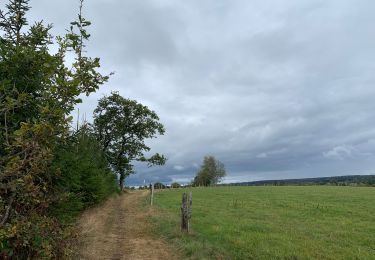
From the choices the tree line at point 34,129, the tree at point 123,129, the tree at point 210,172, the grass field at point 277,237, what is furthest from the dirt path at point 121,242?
the tree at point 210,172

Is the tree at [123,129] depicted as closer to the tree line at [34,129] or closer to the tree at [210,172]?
the tree line at [34,129]

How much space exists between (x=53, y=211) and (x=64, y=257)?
307 cm

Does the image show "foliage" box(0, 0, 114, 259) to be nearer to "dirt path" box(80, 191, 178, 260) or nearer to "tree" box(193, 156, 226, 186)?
"dirt path" box(80, 191, 178, 260)

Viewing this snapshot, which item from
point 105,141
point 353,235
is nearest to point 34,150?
point 353,235

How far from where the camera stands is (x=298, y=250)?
14.4 meters

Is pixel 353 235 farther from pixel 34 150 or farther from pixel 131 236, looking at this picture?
pixel 34 150

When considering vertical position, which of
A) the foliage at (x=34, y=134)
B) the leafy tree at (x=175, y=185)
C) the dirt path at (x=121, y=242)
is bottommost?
the dirt path at (x=121, y=242)

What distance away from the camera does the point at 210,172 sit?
13350 cm

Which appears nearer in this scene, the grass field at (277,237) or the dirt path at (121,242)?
the dirt path at (121,242)

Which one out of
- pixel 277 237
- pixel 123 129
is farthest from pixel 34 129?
pixel 123 129

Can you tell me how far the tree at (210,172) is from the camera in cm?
13141

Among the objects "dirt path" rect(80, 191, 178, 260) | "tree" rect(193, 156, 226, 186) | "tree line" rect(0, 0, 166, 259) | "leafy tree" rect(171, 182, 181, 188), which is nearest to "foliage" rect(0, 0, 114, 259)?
"tree line" rect(0, 0, 166, 259)

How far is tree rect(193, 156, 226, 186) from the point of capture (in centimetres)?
13141

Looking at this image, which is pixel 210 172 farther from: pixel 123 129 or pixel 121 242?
pixel 121 242
